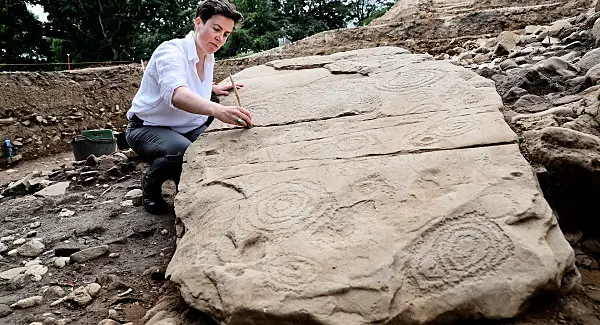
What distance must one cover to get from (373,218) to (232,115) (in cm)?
98

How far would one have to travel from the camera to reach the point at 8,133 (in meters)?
5.88

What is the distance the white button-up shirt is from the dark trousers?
0.19 feet

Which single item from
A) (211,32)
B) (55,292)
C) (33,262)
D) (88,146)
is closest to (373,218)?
(55,292)

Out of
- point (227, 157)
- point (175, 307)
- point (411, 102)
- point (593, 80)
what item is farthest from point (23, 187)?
point (593, 80)

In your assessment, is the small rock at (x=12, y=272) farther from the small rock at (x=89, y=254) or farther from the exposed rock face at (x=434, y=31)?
the exposed rock face at (x=434, y=31)

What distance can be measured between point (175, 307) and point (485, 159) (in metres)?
1.11

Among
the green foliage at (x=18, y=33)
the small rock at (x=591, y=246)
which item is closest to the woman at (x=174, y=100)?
the small rock at (x=591, y=246)

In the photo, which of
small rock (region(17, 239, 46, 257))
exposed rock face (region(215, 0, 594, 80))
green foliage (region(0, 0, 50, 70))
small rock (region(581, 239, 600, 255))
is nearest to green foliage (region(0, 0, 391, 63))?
green foliage (region(0, 0, 50, 70))

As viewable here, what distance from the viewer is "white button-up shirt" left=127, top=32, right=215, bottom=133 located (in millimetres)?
2236

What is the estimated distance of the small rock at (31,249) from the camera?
88.0 inches

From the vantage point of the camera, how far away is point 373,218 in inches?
56.1

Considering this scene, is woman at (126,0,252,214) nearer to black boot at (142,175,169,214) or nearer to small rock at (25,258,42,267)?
black boot at (142,175,169,214)

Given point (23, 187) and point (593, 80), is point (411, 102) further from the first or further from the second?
point (23, 187)

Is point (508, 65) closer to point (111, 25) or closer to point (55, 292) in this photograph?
point (55, 292)
